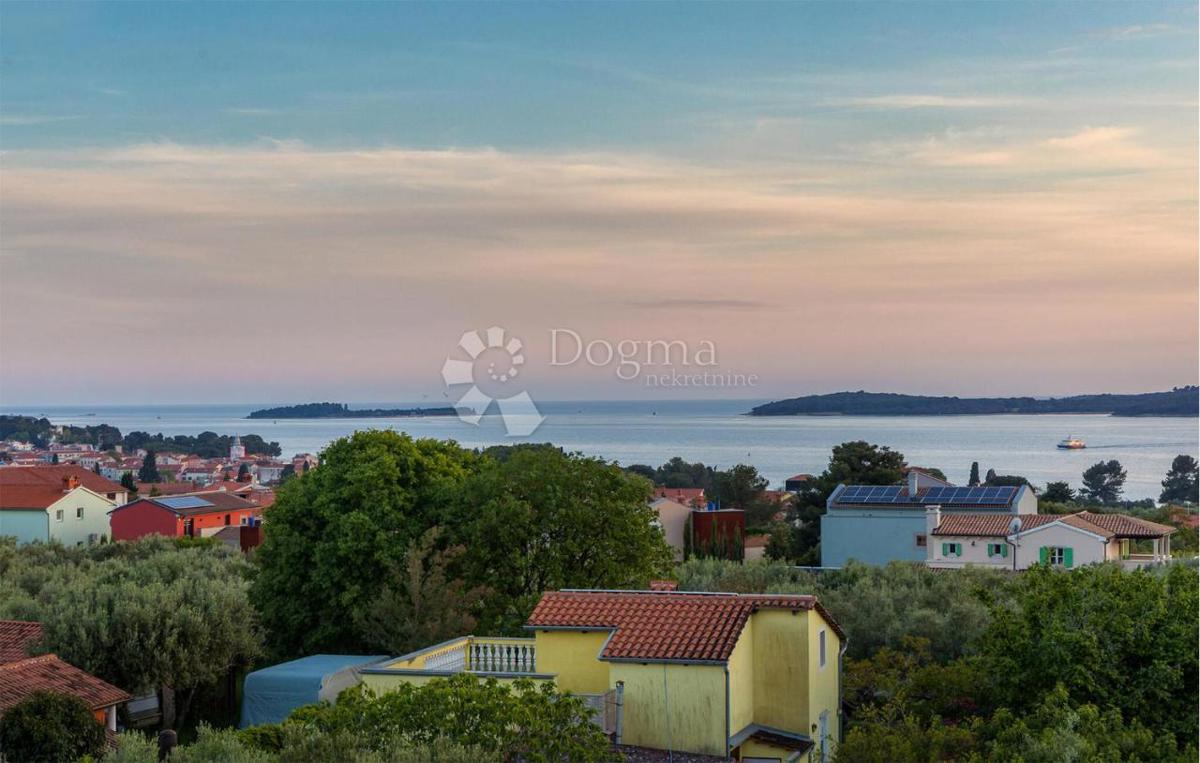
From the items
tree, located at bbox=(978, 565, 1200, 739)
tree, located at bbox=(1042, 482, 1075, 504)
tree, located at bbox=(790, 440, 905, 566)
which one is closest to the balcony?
tree, located at bbox=(978, 565, 1200, 739)

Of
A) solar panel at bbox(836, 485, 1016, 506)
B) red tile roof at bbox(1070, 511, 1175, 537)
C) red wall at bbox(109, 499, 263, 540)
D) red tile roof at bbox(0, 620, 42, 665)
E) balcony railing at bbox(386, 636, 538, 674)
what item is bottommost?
red wall at bbox(109, 499, 263, 540)

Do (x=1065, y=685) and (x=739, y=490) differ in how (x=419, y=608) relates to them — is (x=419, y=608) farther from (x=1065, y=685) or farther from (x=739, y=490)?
(x=739, y=490)

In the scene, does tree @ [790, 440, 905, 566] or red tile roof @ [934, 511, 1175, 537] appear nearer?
red tile roof @ [934, 511, 1175, 537]

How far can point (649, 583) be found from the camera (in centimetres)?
2462

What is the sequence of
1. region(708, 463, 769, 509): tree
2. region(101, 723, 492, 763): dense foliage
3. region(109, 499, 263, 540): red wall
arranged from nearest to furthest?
region(101, 723, 492, 763): dense foliage, region(109, 499, 263, 540): red wall, region(708, 463, 769, 509): tree

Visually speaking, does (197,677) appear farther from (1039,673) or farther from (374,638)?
(1039,673)

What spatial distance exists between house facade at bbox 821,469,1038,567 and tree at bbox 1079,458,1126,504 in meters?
62.3

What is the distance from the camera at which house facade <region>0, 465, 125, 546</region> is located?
206ft

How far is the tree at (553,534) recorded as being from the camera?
915 inches

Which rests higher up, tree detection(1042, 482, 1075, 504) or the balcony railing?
the balcony railing

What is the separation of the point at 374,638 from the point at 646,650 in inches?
343

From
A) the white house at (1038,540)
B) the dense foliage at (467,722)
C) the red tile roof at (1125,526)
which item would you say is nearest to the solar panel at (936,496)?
the white house at (1038,540)

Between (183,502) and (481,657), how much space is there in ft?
173

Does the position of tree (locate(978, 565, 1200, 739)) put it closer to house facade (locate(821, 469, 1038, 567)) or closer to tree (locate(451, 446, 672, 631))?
tree (locate(451, 446, 672, 631))
